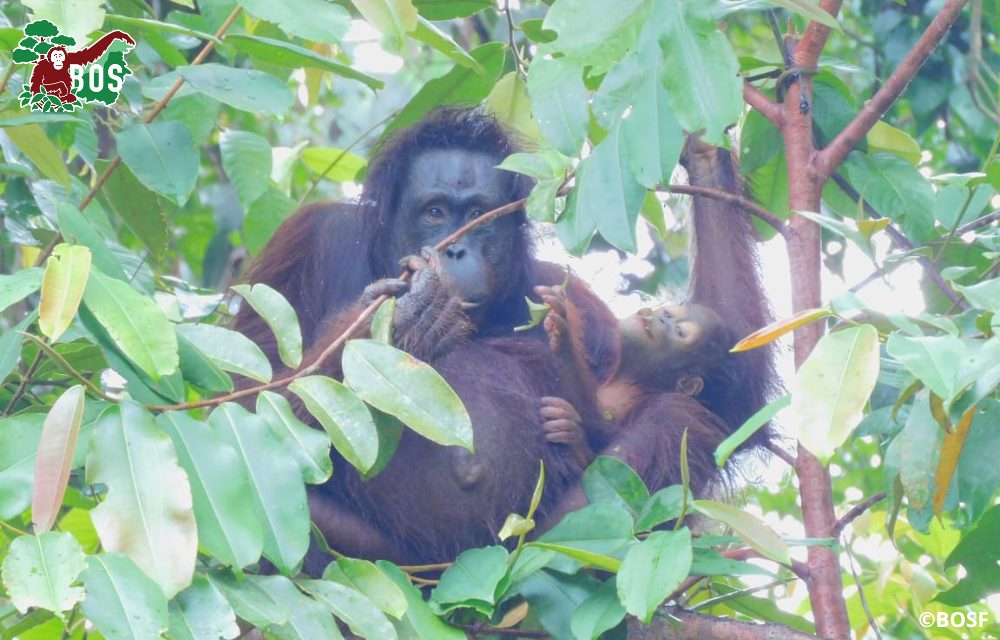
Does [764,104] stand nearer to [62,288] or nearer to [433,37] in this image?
[433,37]

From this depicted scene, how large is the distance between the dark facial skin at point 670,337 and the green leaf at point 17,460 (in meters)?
2.03

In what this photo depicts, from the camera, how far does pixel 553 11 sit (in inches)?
82.4

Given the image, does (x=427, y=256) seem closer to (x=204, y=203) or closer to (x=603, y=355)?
(x=603, y=355)

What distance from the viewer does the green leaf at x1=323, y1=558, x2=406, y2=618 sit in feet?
7.07

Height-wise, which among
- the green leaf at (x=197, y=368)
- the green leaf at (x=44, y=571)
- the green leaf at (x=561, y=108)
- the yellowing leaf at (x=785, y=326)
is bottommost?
the green leaf at (x=44, y=571)

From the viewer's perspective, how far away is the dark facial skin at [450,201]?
3578mm

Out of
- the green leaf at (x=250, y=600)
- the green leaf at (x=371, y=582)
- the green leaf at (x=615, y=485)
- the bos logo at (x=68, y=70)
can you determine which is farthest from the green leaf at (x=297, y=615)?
the bos logo at (x=68, y=70)

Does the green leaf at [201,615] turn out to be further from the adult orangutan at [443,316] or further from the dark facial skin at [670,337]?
the dark facial skin at [670,337]

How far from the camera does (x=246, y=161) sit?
3424 millimetres

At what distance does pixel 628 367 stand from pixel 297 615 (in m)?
1.88

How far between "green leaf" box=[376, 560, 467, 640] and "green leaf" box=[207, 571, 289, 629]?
0.28 meters

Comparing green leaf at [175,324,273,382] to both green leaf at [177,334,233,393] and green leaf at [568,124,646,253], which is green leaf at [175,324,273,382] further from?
green leaf at [568,124,646,253]

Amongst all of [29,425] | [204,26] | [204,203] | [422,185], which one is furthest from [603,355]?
[204,203]

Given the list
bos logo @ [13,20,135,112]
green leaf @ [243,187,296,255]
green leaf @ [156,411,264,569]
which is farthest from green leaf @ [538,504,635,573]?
green leaf @ [243,187,296,255]
